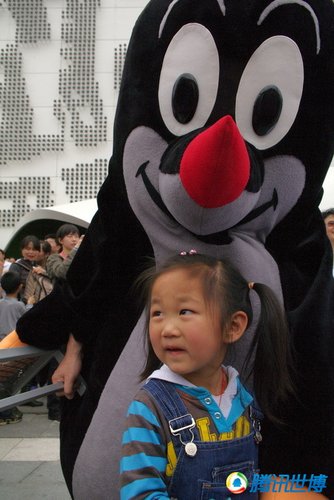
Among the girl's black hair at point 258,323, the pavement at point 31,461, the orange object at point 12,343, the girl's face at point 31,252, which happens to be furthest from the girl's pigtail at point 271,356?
the girl's face at point 31,252

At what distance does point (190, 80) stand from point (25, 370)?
3.68 feet

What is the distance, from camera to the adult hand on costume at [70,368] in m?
1.86

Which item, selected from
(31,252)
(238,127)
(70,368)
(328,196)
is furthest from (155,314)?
(328,196)

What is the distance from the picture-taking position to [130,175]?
1.65 metres

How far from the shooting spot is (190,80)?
1.53 meters

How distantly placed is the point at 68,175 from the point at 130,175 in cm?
1169

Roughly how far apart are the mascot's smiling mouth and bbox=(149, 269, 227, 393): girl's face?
0.33 meters

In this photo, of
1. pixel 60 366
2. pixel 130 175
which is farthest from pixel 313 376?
pixel 60 366

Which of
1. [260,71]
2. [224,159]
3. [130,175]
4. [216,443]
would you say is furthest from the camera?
[130,175]

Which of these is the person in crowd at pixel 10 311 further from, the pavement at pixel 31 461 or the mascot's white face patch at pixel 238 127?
the mascot's white face patch at pixel 238 127

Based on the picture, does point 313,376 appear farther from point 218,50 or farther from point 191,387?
point 218,50

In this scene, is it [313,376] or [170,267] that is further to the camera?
[313,376]

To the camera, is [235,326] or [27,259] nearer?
[235,326]

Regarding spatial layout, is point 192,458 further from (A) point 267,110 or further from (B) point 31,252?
(B) point 31,252
